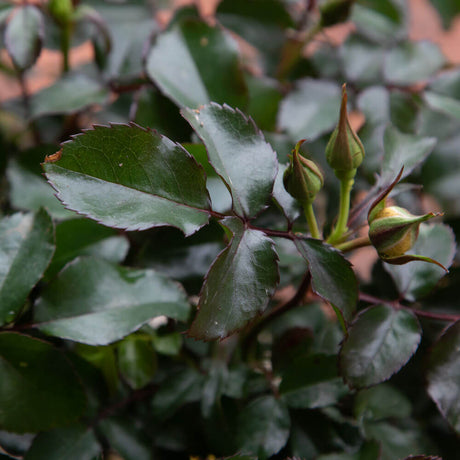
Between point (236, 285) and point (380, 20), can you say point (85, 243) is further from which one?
point (380, 20)

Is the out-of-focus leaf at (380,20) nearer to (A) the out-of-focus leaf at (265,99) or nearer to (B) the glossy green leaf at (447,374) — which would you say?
(A) the out-of-focus leaf at (265,99)

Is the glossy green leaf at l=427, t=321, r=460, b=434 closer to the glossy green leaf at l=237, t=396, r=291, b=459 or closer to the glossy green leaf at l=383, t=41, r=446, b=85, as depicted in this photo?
the glossy green leaf at l=237, t=396, r=291, b=459

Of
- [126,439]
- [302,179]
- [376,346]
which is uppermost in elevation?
[302,179]

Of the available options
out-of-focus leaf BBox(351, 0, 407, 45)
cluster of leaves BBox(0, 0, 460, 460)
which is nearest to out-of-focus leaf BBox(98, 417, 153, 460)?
cluster of leaves BBox(0, 0, 460, 460)

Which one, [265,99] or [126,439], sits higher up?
[265,99]

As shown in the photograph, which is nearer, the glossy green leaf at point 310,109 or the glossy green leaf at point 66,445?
the glossy green leaf at point 66,445

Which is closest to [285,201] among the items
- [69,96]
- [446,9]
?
[69,96]

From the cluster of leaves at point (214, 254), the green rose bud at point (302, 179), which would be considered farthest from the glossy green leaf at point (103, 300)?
the green rose bud at point (302, 179)
